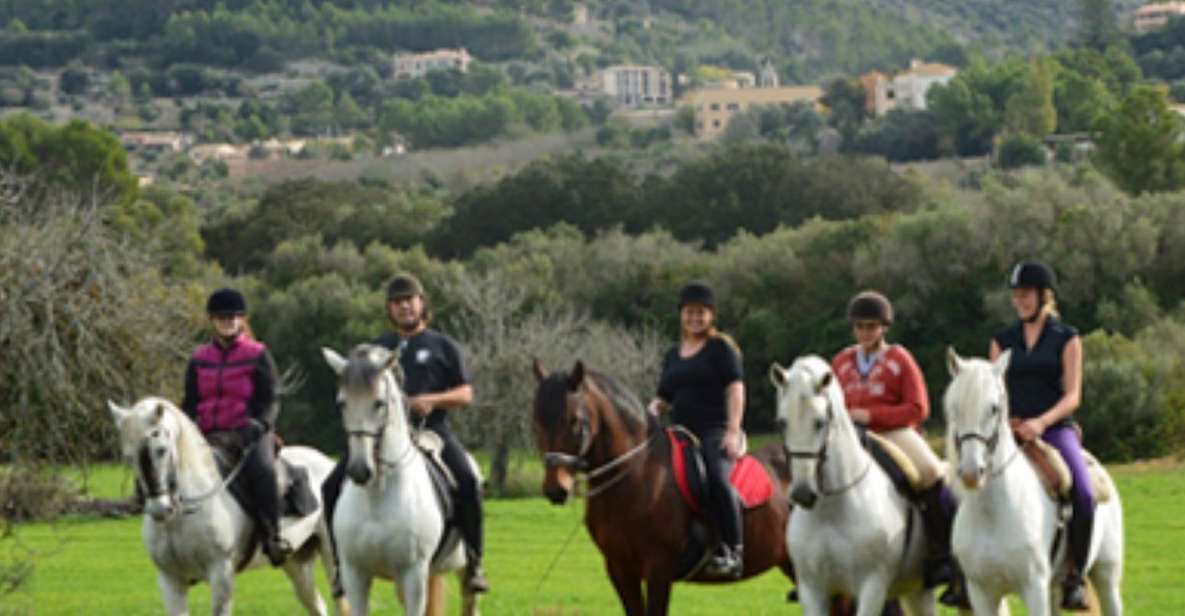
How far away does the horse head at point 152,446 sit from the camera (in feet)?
46.6

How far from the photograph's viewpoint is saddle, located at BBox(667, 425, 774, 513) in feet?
48.3

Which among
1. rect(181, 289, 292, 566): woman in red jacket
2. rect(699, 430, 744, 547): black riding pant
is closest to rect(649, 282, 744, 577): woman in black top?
rect(699, 430, 744, 547): black riding pant

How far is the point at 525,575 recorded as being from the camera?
108 ft

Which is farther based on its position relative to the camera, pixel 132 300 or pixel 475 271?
pixel 475 271

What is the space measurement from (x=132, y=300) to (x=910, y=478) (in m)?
7.52

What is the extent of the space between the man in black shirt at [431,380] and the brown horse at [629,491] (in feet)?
3.05

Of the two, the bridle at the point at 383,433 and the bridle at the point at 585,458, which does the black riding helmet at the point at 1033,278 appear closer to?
the bridle at the point at 585,458

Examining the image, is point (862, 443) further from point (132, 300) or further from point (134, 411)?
point (132, 300)

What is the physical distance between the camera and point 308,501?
52.5 ft

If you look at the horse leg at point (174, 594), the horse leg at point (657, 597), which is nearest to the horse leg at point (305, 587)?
the horse leg at point (174, 594)

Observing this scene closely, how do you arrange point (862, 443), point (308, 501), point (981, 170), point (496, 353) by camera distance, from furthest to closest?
1. point (981, 170)
2. point (496, 353)
3. point (308, 501)
4. point (862, 443)

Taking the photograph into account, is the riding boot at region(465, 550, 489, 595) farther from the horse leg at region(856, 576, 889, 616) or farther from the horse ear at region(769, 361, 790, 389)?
the horse ear at region(769, 361, 790, 389)

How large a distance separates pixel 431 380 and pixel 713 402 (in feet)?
5.80

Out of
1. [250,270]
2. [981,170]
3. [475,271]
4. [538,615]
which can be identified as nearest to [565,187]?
[250,270]
